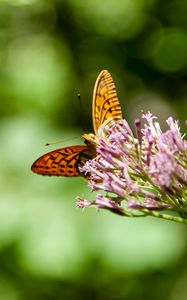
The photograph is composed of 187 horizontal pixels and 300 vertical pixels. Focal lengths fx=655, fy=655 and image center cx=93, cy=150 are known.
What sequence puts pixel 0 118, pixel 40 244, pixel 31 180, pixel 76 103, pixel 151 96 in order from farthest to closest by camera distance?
pixel 151 96 → pixel 76 103 → pixel 0 118 → pixel 31 180 → pixel 40 244

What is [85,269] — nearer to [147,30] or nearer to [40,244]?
[40,244]

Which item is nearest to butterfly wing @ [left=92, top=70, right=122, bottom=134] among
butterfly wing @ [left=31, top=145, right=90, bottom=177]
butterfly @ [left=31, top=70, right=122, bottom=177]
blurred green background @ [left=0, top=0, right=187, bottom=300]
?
butterfly @ [left=31, top=70, right=122, bottom=177]

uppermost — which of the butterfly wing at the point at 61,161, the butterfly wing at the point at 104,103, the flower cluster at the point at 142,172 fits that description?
the butterfly wing at the point at 104,103

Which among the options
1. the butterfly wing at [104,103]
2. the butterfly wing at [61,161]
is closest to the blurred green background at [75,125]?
the butterfly wing at [61,161]

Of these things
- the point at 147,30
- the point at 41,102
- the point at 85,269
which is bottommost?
the point at 85,269

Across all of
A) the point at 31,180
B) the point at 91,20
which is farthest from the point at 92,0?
the point at 31,180

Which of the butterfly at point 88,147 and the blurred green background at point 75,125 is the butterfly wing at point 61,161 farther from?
the blurred green background at point 75,125

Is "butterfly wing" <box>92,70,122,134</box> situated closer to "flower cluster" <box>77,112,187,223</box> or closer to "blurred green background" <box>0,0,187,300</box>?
"flower cluster" <box>77,112,187,223</box>

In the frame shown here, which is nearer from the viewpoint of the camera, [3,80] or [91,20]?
[3,80]
